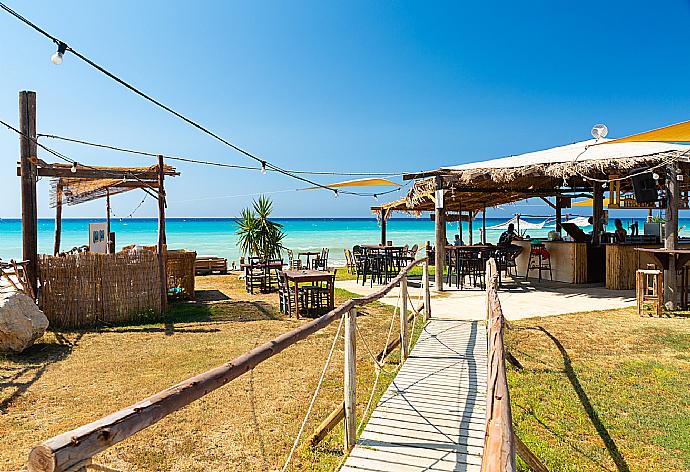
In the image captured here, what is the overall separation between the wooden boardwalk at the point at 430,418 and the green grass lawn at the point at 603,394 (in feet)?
1.32

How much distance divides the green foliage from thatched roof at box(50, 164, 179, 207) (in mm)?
3994

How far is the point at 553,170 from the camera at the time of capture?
988cm

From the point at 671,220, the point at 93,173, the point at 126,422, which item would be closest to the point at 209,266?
the point at 93,173

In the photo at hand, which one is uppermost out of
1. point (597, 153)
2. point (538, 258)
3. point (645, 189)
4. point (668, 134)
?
point (597, 153)

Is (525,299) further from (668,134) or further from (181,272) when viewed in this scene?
(181,272)

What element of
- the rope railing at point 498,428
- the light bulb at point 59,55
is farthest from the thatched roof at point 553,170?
the light bulb at point 59,55

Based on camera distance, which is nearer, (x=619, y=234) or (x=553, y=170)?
(x=553, y=170)

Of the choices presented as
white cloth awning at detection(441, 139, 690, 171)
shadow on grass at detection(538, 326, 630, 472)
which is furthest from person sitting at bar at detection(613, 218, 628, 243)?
shadow on grass at detection(538, 326, 630, 472)

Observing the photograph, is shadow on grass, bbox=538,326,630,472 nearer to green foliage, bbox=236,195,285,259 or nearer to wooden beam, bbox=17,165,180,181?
wooden beam, bbox=17,165,180,181

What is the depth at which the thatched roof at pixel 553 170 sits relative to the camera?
9141mm

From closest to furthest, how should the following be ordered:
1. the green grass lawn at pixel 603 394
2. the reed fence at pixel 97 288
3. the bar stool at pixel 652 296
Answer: the green grass lawn at pixel 603 394
the reed fence at pixel 97 288
the bar stool at pixel 652 296

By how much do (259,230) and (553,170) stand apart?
27.5 feet

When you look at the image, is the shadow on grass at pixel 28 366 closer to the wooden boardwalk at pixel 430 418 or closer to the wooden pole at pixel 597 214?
the wooden boardwalk at pixel 430 418

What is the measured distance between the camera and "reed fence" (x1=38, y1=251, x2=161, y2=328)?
7.92 meters
